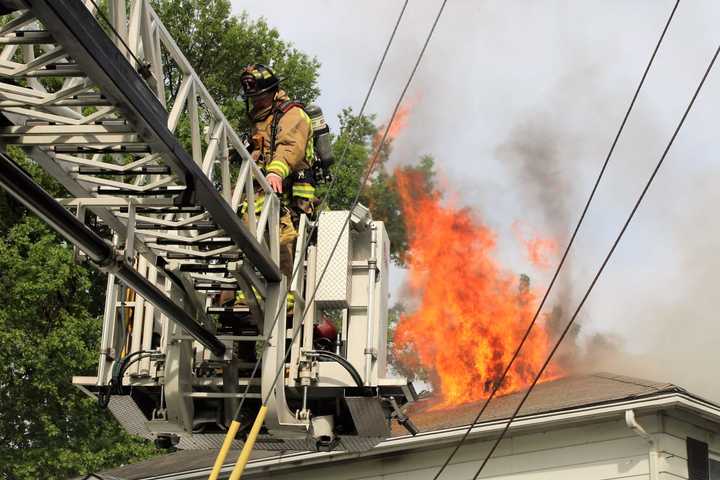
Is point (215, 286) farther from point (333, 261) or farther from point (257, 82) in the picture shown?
point (257, 82)

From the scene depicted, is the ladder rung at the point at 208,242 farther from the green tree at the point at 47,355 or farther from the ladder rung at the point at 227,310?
the green tree at the point at 47,355

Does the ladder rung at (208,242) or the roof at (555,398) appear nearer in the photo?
the ladder rung at (208,242)

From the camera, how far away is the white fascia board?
1269cm

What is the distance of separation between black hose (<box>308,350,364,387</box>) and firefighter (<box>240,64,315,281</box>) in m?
0.76

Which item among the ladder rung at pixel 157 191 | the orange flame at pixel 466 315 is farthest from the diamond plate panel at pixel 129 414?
the orange flame at pixel 466 315

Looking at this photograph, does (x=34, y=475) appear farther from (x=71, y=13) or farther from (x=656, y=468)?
(x=71, y=13)

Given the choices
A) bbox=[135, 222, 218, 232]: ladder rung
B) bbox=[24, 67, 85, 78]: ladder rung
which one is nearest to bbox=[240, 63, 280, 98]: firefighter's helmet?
bbox=[135, 222, 218, 232]: ladder rung

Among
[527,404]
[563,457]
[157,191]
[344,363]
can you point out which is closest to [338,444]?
[344,363]

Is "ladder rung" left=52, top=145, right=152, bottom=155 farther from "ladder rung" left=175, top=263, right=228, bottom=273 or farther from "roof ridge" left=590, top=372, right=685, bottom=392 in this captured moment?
"roof ridge" left=590, top=372, right=685, bottom=392

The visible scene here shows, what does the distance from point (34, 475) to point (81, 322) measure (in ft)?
8.74

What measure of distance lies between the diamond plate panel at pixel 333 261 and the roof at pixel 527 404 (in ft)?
14.3

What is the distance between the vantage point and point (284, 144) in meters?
9.85

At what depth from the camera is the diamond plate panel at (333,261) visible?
387 inches

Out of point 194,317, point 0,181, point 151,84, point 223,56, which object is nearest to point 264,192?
point 194,317
